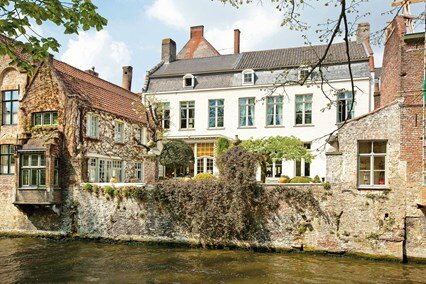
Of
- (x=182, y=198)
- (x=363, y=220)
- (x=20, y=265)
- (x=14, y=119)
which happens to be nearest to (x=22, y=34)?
(x=20, y=265)

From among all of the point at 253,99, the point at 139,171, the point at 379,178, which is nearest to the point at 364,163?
the point at 379,178

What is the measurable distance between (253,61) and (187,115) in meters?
6.00

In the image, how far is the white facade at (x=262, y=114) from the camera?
24609mm

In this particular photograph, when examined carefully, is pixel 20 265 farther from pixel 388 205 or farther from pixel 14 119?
pixel 388 205

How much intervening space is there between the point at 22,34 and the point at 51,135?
44.7 feet

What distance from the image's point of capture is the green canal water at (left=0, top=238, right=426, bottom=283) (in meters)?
11.7

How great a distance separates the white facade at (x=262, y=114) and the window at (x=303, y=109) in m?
0.25

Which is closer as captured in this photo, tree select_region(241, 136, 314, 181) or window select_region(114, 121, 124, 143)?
tree select_region(241, 136, 314, 181)

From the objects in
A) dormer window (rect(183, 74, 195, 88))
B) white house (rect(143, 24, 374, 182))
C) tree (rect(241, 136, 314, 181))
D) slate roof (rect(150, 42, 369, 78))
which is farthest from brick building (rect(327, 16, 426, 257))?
dormer window (rect(183, 74, 195, 88))

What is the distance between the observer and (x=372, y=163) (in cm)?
1486

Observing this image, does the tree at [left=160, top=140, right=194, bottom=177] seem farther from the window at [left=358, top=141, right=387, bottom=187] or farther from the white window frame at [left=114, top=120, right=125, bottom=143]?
the window at [left=358, top=141, right=387, bottom=187]

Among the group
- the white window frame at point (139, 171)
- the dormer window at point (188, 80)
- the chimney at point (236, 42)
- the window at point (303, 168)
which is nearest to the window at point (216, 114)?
the dormer window at point (188, 80)

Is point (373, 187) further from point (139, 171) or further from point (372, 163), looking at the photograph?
point (139, 171)

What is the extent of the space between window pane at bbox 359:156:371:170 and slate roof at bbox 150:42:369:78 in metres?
12.1
